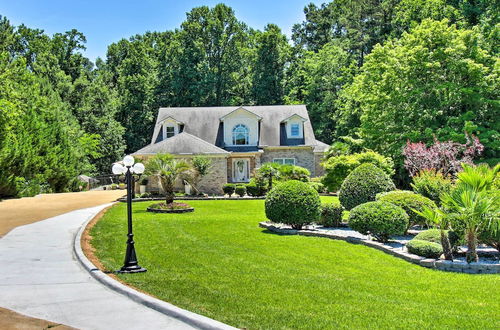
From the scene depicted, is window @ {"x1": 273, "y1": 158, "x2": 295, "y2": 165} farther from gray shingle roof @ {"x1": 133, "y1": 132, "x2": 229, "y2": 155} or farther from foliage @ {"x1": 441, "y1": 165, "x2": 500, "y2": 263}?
foliage @ {"x1": 441, "y1": 165, "x2": 500, "y2": 263}

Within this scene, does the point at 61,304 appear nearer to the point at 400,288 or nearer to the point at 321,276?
the point at 321,276

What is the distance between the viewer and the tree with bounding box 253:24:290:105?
5850 cm

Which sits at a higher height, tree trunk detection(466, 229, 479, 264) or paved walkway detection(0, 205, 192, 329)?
tree trunk detection(466, 229, 479, 264)

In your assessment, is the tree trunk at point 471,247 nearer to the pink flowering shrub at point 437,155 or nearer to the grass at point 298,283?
the grass at point 298,283

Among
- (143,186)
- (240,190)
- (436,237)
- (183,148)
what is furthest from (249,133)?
(436,237)

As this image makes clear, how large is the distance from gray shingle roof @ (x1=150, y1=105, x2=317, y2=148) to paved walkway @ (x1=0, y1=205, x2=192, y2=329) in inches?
1087

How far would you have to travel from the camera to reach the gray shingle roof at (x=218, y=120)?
41031 mm

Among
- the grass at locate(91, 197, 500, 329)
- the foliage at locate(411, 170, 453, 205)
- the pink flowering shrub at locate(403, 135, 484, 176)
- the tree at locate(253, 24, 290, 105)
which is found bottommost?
the grass at locate(91, 197, 500, 329)

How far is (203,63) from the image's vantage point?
58656 millimetres

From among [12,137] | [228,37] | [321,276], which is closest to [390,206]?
[321,276]

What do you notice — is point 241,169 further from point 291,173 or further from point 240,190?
point 240,190

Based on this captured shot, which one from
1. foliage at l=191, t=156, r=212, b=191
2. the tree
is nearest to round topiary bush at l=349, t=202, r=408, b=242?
foliage at l=191, t=156, r=212, b=191

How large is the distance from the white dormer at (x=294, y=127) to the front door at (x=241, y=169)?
4758 millimetres

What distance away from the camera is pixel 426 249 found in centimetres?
1144
